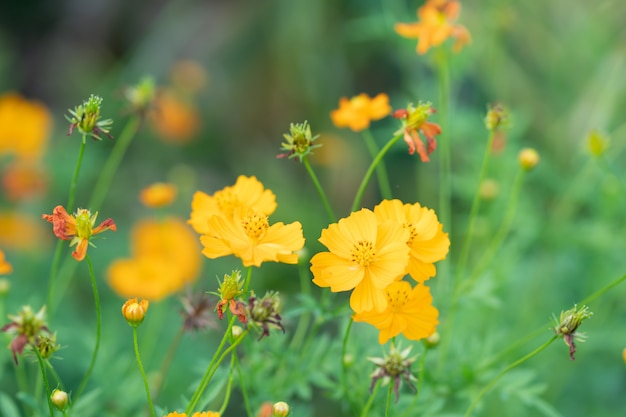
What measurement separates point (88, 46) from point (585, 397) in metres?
2.68

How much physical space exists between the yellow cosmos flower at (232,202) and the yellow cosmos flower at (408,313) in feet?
0.58

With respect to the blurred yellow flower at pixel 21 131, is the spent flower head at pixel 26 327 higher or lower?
lower

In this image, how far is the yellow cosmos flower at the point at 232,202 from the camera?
2.72 feet

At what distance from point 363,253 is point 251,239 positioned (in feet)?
0.38

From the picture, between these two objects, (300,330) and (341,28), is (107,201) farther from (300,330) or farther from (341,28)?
(300,330)

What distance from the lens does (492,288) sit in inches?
45.8

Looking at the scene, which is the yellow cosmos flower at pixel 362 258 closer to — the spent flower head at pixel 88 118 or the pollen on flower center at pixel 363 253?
the pollen on flower center at pixel 363 253

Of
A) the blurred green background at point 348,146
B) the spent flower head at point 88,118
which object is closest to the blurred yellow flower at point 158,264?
the blurred green background at point 348,146

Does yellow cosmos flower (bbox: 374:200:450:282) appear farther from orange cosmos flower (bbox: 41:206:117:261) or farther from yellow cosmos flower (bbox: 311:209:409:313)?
orange cosmos flower (bbox: 41:206:117:261)

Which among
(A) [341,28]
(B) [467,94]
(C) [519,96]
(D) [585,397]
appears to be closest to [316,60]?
(A) [341,28]

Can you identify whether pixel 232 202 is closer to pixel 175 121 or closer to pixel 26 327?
pixel 26 327

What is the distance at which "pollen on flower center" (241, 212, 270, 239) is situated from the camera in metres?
0.75

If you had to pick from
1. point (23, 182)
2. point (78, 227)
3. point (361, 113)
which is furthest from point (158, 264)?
point (78, 227)

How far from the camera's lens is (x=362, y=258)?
2.47 ft
